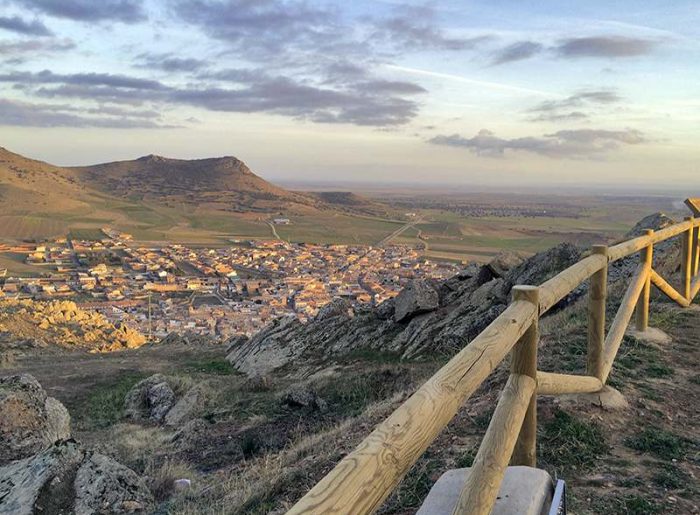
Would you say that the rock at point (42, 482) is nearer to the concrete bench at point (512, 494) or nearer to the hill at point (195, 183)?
the concrete bench at point (512, 494)

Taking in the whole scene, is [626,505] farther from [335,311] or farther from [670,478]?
[335,311]

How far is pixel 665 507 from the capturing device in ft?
11.0

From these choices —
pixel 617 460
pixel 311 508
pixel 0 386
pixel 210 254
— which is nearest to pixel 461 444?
pixel 617 460

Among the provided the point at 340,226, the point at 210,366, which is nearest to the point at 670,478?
the point at 210,366

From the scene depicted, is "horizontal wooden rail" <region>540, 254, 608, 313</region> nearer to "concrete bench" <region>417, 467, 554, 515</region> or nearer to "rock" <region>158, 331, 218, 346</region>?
"concrete bench" <region>417, 467, 554, 515</region>

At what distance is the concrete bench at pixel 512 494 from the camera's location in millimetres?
2410

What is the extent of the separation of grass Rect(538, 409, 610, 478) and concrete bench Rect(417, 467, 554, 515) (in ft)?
4.30

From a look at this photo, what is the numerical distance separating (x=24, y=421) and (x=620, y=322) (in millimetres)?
7688

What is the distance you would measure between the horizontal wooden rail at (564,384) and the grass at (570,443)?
0.98 ft

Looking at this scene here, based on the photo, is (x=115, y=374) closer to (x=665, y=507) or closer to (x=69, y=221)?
(x=665, y=507)

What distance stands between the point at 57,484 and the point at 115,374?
1041 centimetres

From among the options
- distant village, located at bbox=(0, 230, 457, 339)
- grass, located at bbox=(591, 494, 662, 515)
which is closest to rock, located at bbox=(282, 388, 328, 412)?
grass, located at bbox=(591, 494, 662, 515)

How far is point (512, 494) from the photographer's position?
8.25ft

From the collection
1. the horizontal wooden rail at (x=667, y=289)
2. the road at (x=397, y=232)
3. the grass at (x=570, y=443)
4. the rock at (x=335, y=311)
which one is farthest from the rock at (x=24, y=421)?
the road at (x=397, y=232)
